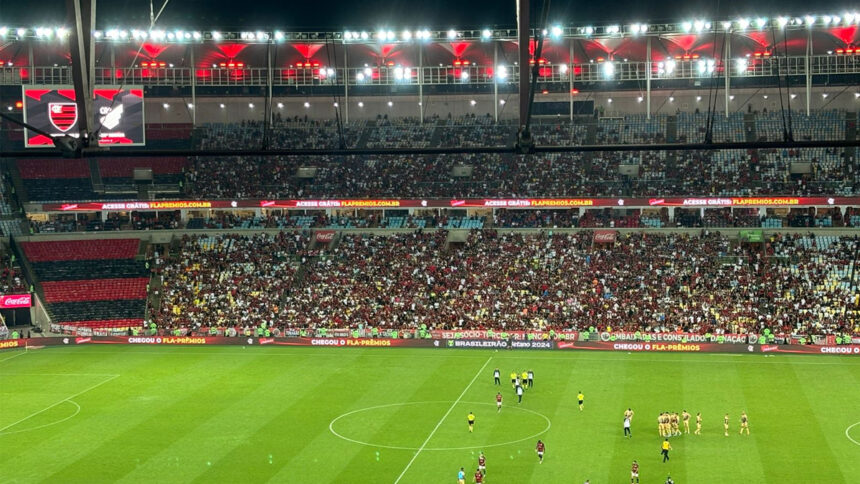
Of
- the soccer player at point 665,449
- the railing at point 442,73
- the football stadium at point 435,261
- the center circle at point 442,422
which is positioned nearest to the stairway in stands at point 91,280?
the football stadium at point 435,261

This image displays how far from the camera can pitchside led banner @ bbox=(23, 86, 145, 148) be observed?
32.7m

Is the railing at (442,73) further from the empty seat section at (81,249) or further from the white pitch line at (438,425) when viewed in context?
the white pitch line at (438,425)

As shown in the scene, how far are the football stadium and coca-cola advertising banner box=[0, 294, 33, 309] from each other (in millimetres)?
197

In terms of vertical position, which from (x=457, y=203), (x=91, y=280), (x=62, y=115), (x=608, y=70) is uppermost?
(x=608, y=70)

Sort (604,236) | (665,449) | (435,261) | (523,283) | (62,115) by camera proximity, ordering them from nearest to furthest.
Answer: (62,115)
(665,449)
(523,283)
(604,236)
(435,261)

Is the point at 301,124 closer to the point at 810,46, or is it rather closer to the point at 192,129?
the point at 192,129

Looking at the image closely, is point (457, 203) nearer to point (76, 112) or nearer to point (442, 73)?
point (442, 73)

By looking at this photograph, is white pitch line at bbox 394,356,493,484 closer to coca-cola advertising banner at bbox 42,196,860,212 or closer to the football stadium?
the football stadium

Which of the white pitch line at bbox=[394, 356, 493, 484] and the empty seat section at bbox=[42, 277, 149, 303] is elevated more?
the empty seat section at bbox=[42, 277, 149, 303]

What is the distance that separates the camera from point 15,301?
70500 millimetres

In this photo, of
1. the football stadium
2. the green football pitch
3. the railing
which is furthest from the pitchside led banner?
the railing

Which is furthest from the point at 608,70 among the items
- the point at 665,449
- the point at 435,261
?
the point at 665,449

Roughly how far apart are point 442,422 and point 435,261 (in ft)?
101

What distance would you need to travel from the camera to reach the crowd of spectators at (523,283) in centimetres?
6450
